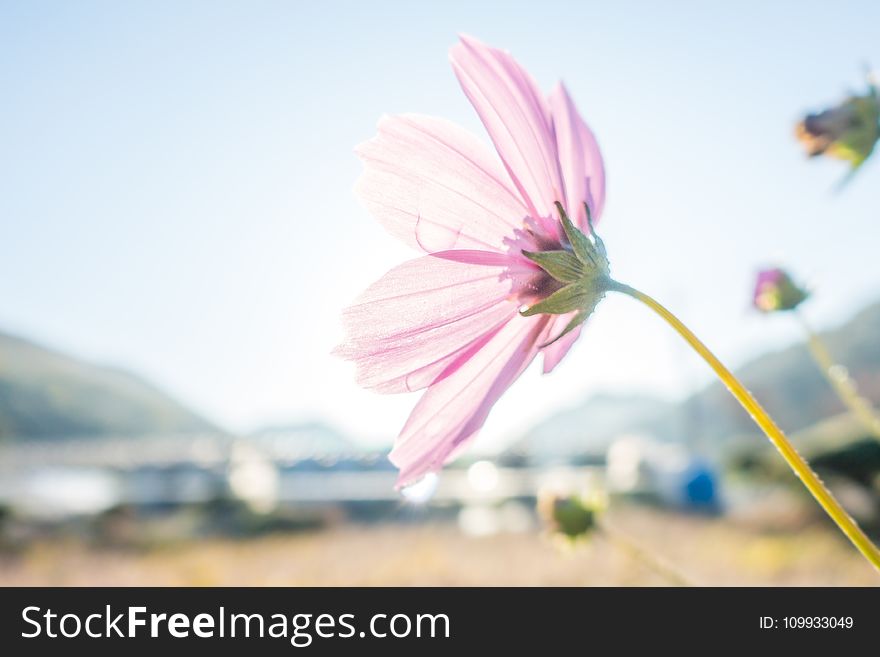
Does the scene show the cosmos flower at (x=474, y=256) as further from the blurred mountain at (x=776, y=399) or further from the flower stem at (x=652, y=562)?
the blurred mountain at (x=776, y=399)

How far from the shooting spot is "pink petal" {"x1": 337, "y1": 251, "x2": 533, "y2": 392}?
501mm

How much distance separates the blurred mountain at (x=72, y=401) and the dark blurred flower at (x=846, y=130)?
44.7 meters

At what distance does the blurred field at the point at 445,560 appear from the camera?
5473 millimetres

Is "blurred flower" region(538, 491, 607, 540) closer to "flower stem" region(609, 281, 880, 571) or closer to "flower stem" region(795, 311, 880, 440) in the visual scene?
"flower stem" region(795, 311, 880, 440)

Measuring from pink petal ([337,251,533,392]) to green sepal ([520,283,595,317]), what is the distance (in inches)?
1.1

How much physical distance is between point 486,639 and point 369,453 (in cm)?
1611

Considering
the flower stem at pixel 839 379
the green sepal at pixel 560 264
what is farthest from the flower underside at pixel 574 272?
the flower stem at pixel 839 379

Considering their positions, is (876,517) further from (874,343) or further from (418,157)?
(874,343)

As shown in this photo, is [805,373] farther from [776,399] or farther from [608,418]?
[608,418]

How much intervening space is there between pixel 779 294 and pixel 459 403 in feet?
3.30

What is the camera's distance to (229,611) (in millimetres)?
1089

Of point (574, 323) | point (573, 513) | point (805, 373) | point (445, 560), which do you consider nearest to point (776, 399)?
point (805, 373)

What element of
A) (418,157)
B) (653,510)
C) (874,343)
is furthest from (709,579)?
(874,343)

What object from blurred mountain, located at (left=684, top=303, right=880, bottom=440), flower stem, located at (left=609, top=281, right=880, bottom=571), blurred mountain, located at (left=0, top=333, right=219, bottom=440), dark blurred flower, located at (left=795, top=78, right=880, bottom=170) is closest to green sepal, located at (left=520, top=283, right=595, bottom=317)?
flower stem, located at (left=609, top=281, right=880, bottom=571)
